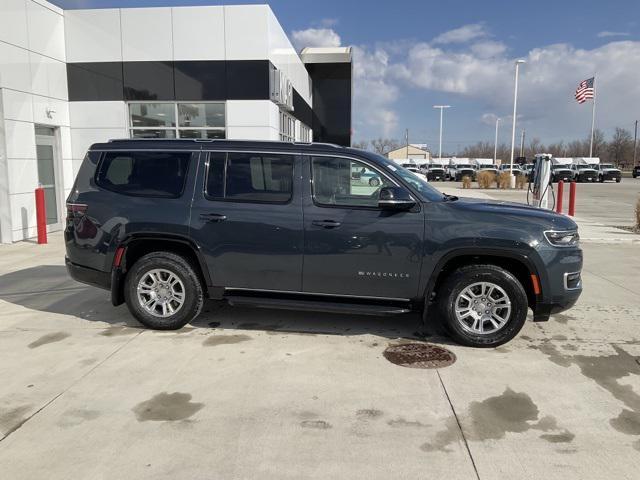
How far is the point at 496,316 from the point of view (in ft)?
16.3

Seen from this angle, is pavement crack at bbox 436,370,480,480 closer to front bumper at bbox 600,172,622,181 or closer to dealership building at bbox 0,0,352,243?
dealership building at bbox 0,0,352,243

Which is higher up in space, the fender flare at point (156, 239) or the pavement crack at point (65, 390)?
the fender flare at point (156, 239)

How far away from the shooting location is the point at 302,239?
16.5 feet

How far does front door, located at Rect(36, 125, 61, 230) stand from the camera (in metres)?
12.3

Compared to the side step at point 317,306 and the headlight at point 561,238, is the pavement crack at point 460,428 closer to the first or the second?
the side step at point 317,306

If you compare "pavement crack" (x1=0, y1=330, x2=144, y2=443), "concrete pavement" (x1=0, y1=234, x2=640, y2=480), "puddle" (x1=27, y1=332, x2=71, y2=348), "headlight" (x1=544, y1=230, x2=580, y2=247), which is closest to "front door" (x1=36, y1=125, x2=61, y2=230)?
"concrete pavement" (x1=0, y1=234, x2=640, y2=480)

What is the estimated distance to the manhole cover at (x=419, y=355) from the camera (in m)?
4.66

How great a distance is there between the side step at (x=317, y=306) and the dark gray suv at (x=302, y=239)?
0.01 metres

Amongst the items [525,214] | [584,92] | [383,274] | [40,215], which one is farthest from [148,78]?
[584,92]

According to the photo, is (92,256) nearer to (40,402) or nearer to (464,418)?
(40,402)

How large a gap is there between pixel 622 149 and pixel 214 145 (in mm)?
112783

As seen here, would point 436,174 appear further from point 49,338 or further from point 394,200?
point 49,338

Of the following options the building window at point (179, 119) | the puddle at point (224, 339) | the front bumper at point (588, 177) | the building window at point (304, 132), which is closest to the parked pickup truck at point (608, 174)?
the front bumper at point (588, 177)

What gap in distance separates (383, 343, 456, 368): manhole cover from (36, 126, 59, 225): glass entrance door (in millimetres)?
10469
